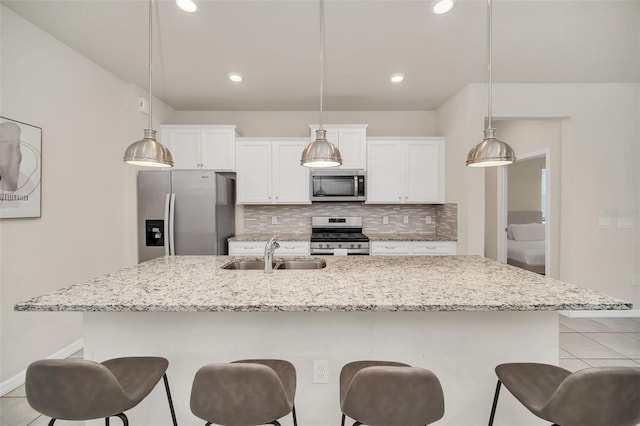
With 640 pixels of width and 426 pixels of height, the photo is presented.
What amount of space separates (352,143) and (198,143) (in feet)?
6.72

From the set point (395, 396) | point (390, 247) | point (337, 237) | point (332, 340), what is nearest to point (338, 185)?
point (337, 237)

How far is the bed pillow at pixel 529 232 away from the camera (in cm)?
574

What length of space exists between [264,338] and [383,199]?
116 inches

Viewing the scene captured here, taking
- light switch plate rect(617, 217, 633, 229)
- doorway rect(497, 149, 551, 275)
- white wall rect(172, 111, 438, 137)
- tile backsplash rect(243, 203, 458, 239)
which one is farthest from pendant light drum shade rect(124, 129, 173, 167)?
doorway rect(497, 149, 551, 275)

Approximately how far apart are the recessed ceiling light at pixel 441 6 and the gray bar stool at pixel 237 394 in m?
2.44

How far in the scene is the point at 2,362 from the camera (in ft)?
7.09

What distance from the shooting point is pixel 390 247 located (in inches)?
152

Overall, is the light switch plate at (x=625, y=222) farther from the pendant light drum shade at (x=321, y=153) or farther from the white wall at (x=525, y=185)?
the pendant light drum shade at (x=321, y=153)

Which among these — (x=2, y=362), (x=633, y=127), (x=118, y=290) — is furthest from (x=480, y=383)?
(x=633, y=127)

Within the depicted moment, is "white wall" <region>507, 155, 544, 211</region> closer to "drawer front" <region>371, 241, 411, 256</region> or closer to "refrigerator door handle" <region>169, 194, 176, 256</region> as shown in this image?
"drawer front" <region>371, 241, 411, 256</region>

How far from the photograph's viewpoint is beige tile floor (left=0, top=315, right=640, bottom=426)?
1970mm

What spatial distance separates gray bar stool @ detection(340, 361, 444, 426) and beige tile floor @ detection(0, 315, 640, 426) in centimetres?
201

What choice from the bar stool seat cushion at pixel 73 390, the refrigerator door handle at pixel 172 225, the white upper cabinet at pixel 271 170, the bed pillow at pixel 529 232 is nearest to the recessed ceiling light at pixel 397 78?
the white upper cabinet at pixel 271 170

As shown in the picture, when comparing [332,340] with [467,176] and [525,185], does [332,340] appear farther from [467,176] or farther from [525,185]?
[525,185]
